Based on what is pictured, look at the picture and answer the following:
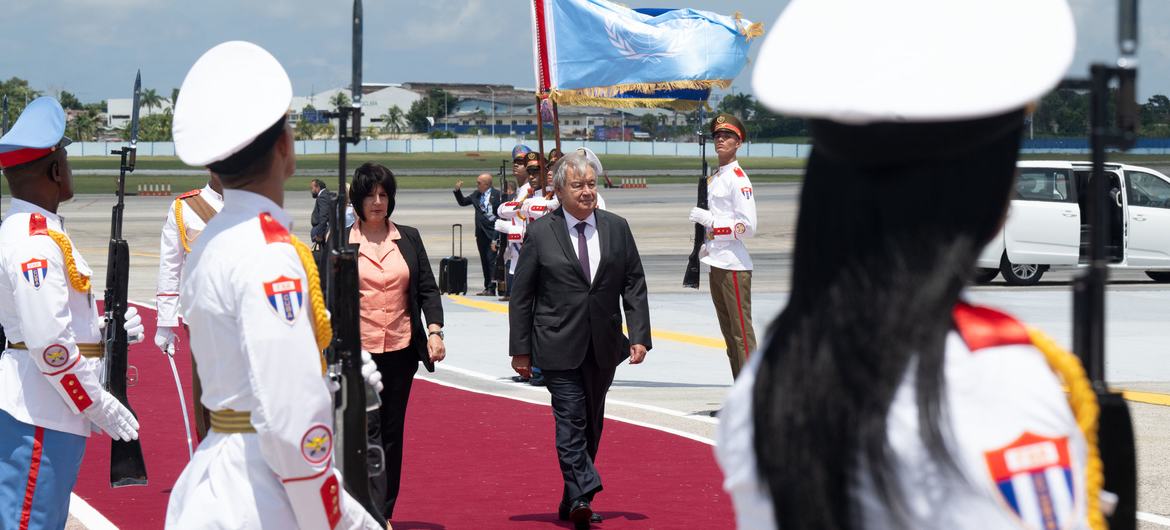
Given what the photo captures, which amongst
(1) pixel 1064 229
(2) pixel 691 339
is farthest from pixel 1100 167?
(1) pixel 1064 229

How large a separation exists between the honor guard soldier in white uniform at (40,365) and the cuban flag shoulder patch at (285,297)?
1911 millimetres

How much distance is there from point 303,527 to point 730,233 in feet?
25.0

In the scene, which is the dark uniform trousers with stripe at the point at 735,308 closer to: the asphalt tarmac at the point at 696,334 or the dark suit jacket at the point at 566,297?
the asphalt tarmac at the point at 696,334

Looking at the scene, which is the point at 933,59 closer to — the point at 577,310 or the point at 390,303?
the point at 390,303

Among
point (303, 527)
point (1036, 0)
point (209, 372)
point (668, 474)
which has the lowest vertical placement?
point (668, 474)

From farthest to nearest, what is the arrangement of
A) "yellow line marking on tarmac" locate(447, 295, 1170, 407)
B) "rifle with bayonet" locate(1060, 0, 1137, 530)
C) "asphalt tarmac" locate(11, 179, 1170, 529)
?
"yellow line marking on tarmac" locate(447, 295, 1170, 407) < "asphalt tarmac" locate(11, 179, 1170, 529) < "rifle with bayonet" locate(1060, 0, 1137, 530)

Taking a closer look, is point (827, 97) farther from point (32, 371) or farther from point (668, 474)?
point (668, 474)

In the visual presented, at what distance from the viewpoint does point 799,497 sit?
1.77 metres

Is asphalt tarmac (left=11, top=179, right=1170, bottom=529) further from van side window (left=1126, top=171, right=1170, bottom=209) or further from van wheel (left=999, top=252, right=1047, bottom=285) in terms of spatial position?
van side window (left=1126, top=171, right=1170, bottom=209)

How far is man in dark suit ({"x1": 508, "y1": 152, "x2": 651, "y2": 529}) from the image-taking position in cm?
749

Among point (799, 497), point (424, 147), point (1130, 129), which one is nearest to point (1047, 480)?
point (799, 497)

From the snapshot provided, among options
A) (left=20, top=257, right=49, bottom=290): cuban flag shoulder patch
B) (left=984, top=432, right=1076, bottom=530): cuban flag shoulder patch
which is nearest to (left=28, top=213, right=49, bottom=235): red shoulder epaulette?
(left=20, top=257, right=49, bottom=290): cuban flag shoulder patch

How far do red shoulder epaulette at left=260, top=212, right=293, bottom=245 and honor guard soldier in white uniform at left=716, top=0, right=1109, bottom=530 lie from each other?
182cm

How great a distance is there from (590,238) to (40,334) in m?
3.56
